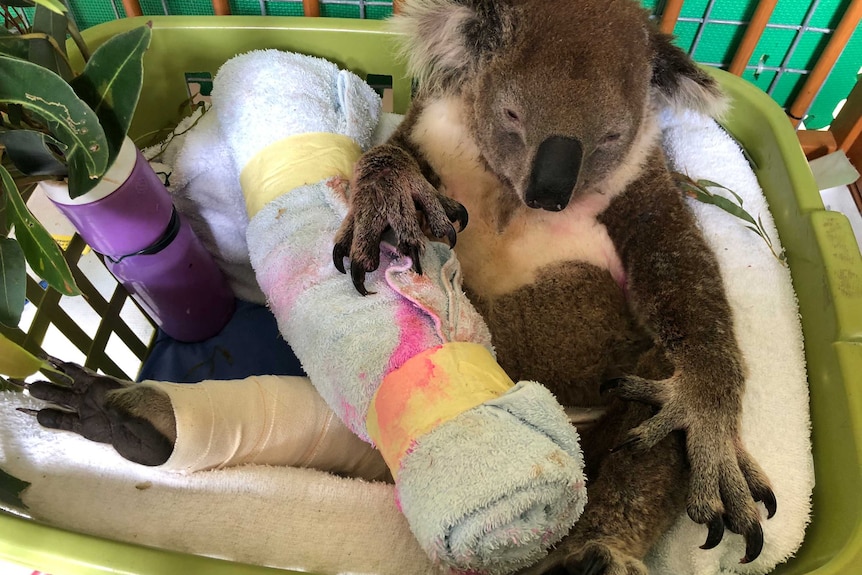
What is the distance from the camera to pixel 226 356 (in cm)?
159

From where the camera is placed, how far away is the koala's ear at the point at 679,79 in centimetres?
120

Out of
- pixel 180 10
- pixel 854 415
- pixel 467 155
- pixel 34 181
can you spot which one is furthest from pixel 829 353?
pixel 180 10

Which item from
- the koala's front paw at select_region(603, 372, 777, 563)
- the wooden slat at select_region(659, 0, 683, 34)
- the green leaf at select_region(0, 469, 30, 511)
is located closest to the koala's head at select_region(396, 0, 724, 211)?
the koala's front paw at select_region(603, 372, 777, 563)

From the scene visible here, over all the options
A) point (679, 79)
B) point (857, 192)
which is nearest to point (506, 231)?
point (679, 79)

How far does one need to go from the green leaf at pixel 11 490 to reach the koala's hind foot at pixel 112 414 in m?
0.09

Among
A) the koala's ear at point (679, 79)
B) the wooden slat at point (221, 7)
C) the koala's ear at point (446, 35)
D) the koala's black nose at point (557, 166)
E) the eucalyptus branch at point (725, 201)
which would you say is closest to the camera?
the koala's black nose at point (557, 166)

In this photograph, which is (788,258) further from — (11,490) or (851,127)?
(11,490)

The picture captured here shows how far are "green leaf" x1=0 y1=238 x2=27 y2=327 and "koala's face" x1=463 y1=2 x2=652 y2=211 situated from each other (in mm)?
748

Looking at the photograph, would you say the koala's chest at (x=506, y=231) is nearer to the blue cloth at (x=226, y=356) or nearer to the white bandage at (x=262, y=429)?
the white bandage at (x=262, y=429)

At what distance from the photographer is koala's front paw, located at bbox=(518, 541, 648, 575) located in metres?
0.89

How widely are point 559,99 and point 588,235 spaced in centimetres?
39

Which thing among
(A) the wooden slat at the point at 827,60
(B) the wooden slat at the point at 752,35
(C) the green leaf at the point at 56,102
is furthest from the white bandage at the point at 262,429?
(A) the wooden slat at the point at 827,60

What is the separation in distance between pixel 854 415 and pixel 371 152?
0.93 m

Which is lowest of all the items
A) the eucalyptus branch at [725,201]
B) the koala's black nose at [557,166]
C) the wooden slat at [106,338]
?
the wooden slat at [106,338]
